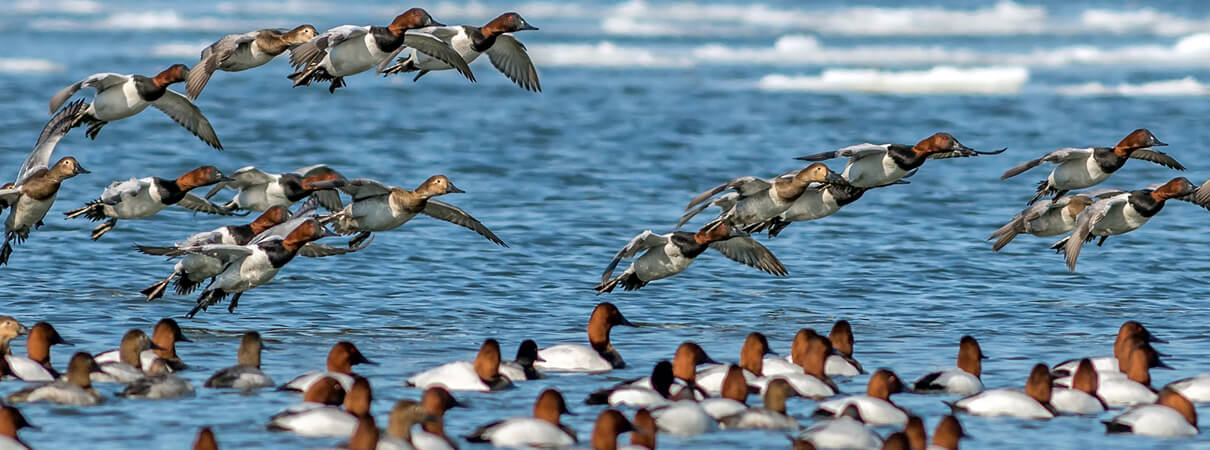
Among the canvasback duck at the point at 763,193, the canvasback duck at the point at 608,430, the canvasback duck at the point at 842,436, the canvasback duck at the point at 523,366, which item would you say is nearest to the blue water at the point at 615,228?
the canvasback duck at the point at 523,366

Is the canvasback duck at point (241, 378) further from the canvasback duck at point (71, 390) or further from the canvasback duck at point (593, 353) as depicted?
the canvasback duck at point (593, 353)

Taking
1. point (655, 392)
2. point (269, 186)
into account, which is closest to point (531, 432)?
point (655, 392)

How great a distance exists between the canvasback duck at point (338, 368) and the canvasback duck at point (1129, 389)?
5953 millimetres

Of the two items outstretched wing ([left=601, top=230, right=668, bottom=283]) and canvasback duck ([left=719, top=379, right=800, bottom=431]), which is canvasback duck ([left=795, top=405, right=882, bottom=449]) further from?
outstretched wing ([left=601, top=230, right=668, bottom=283])

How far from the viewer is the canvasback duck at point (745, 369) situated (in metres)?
14.8

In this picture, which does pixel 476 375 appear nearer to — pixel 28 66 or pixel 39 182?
pixel 39 182

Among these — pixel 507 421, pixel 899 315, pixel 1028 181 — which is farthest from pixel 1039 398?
pixel 1028 181

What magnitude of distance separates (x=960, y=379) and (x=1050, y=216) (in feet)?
10.8

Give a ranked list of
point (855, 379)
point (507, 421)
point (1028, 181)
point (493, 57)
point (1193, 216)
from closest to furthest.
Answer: point (507, 421) < point (855, 379) < point (493, 57) < point (1193, 216) < point (1028, 181)

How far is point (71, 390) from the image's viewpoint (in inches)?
530

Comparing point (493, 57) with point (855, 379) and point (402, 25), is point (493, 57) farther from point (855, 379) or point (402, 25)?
point (855, 379)

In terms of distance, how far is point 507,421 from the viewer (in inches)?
493

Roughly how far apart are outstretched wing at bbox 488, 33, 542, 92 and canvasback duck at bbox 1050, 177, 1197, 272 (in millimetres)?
5803

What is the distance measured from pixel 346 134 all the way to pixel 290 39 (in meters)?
21.0
